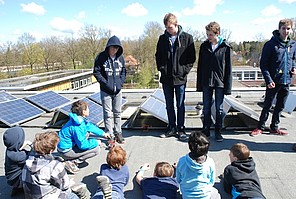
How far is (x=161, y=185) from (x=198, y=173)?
1.39 ft

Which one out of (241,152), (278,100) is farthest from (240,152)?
(278,100)

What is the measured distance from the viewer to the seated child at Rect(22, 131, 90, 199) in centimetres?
238

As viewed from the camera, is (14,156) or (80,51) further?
(80,51)

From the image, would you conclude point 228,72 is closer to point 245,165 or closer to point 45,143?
point 245,165

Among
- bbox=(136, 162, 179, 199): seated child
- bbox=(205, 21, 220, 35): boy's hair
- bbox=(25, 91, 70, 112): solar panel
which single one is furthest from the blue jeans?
bbox=(25, 91, 70, 112): solar panel

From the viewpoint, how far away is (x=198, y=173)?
2.47 m

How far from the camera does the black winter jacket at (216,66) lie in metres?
4.04

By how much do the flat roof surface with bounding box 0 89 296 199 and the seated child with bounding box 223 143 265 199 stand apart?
26 cm

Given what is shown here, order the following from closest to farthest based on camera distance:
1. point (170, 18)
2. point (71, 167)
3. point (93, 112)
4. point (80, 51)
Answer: point (71, 167)
point (170, 18)
point (93, 112)
point (80, 51)

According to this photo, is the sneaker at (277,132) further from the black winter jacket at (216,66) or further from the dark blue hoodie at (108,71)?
the dark blue hoodie at (108,71)

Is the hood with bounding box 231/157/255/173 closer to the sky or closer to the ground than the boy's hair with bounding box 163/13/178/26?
closer to the ground

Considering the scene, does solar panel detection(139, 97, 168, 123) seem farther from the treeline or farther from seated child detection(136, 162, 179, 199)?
the treeline

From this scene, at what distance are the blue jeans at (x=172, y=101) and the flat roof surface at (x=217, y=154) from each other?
0.34 m

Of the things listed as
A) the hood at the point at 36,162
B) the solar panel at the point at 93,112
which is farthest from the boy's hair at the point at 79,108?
the solar panel at the point at 93,112
